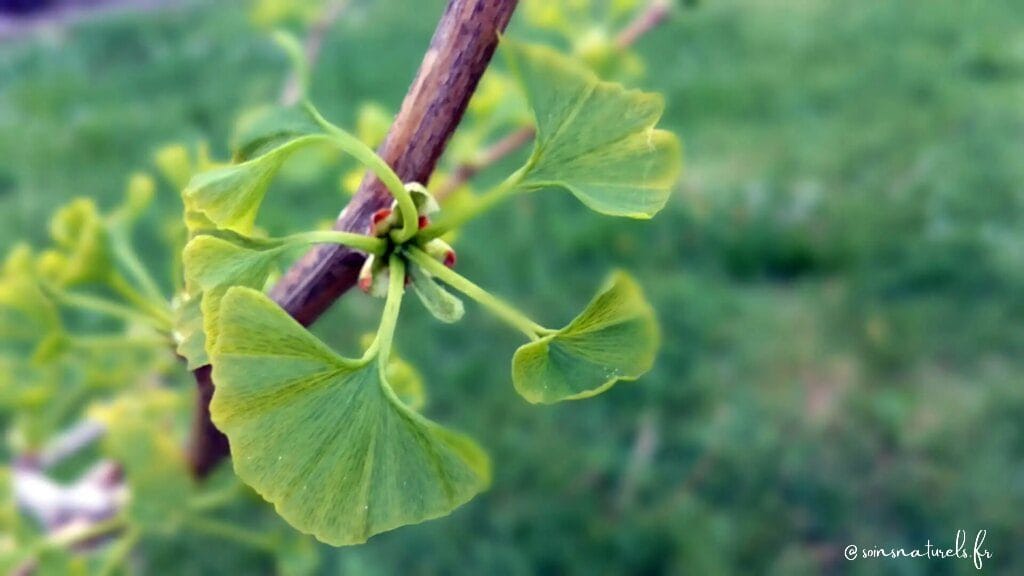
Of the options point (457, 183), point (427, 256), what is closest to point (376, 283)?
point (427, 256)

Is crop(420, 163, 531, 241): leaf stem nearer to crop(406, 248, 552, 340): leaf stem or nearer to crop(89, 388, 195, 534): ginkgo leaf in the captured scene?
crop(406, 248, 552, 340): leaf stem

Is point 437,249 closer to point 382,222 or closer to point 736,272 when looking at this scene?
point 382,222

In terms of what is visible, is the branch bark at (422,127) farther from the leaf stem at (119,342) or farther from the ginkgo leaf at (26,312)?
the ginkgo leaf at (26,312)

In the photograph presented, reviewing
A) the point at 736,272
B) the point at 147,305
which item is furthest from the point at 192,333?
the point at 736,272

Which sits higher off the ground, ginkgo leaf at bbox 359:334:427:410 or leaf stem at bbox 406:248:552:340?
leaf stem at bbox 406:248:552:340

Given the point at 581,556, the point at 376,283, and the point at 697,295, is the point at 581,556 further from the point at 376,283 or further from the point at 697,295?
the point at 376,283

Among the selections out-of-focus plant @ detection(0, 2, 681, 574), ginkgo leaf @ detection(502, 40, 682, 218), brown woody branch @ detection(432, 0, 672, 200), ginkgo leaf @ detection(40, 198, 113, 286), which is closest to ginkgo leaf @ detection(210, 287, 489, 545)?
out-of-focus plant @ detection(0, 2, 681, 574)
